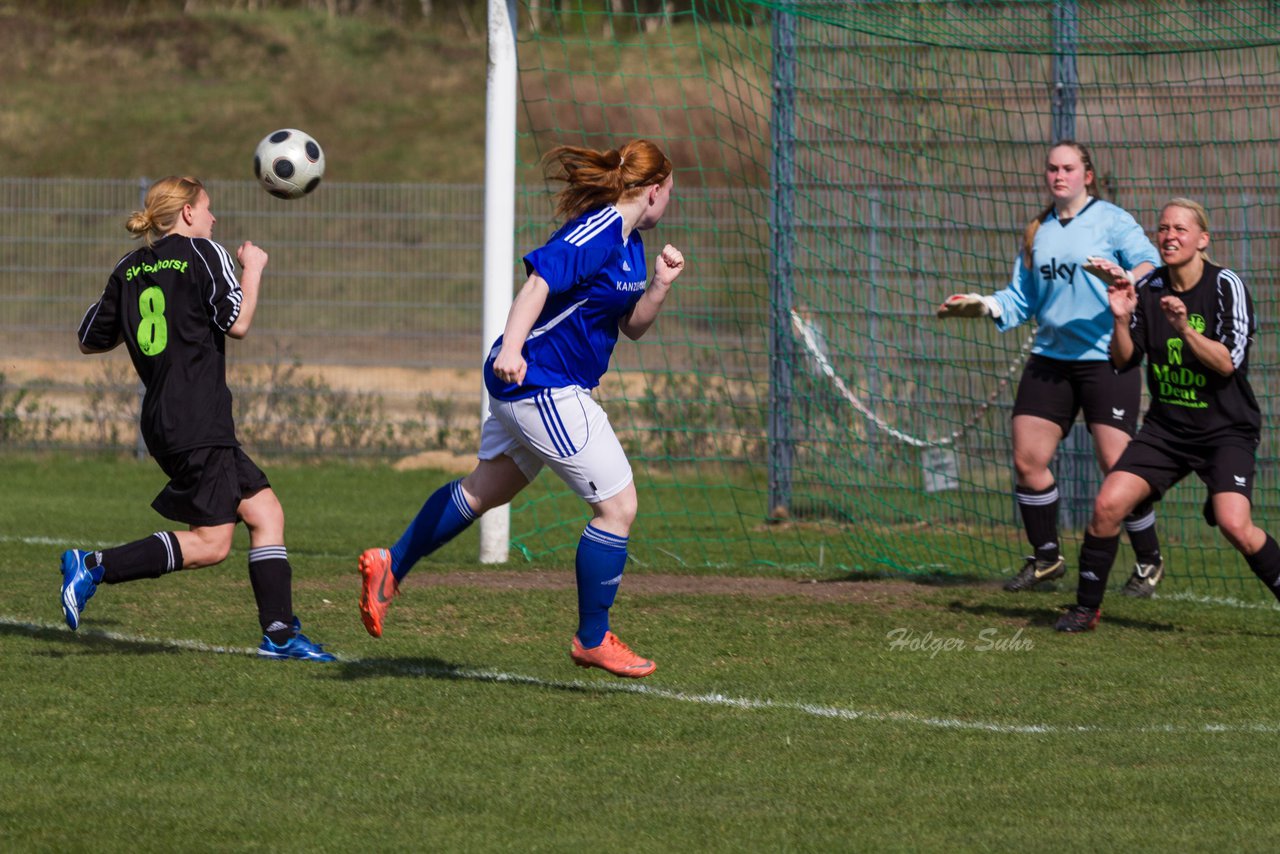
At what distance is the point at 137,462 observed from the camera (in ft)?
50.1

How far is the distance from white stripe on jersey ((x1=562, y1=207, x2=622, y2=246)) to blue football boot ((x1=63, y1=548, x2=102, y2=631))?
7.40 feet

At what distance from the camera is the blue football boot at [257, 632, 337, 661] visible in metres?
6.59

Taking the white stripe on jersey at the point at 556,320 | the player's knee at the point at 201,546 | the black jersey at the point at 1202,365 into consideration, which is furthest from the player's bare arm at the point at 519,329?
the black jersey at the point at 1202,365

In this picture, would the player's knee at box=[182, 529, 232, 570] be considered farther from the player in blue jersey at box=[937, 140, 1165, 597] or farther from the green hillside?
the green hillside

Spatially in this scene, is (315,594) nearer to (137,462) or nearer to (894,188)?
(894,188)

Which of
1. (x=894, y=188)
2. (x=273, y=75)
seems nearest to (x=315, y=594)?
(x=894, y=188)

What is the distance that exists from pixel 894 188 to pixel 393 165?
2528 centimetres

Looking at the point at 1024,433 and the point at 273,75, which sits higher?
the point at 273,75

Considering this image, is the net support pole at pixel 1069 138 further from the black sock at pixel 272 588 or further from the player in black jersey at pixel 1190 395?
the black sock at pixel 272 588

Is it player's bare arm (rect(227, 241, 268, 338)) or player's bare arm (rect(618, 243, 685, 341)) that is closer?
player's bare arm (rect(618, 243, 685, 341))

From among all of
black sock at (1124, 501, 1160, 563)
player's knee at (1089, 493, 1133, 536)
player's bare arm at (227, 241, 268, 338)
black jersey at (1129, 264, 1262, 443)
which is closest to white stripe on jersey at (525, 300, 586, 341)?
player's bare arm at (227, 241, 268, 338)

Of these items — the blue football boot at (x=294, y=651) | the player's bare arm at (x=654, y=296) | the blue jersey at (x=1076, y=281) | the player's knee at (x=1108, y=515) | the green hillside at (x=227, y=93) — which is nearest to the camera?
the player's bare arm at (x=654, y=296)

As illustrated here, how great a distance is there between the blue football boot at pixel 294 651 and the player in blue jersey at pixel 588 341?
0.44 meters

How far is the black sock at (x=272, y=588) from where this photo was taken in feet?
21.4
